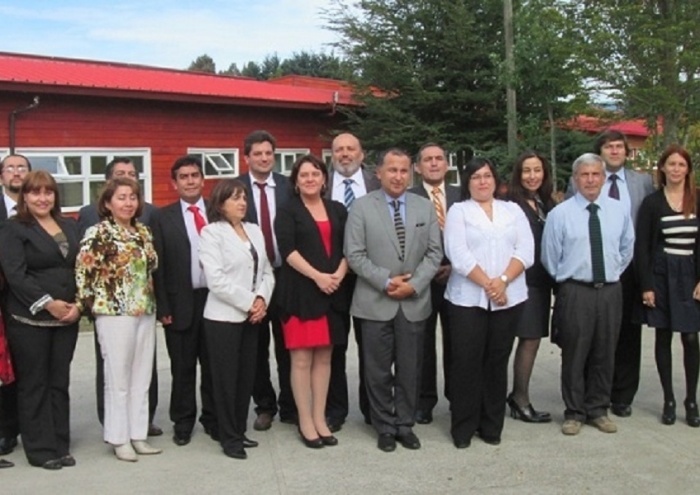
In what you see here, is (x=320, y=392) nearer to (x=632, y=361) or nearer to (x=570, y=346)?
(x=570, y=346)

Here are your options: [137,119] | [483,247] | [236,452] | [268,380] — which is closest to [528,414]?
[483,247]

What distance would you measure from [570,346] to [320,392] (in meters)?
1.72

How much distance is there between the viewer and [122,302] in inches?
189

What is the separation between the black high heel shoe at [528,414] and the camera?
564cm

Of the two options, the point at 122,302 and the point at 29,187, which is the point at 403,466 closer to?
the point at 122,302

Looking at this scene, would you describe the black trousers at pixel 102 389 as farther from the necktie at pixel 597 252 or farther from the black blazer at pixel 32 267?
the necktie at pixel 597 252

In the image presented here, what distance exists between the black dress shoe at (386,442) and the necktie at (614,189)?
233 centimetres

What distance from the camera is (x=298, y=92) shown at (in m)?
19.0

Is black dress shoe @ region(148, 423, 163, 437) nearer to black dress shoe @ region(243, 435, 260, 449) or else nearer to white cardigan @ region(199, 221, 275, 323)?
black dress shoe @ region(243, 435, 260, 449)

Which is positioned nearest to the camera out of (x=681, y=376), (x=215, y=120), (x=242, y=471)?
(x=242, y=471)

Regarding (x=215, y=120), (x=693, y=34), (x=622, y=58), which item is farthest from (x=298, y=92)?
(x=693, y=34)

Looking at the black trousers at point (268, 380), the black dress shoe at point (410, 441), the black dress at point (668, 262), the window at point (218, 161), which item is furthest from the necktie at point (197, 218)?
the window at point (218, 161)

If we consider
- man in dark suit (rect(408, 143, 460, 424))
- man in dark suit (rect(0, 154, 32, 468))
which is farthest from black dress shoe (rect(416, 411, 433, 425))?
man in dark suit (rect(0, 154, 32, 468))

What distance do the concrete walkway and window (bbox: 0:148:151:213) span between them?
29.3ft
